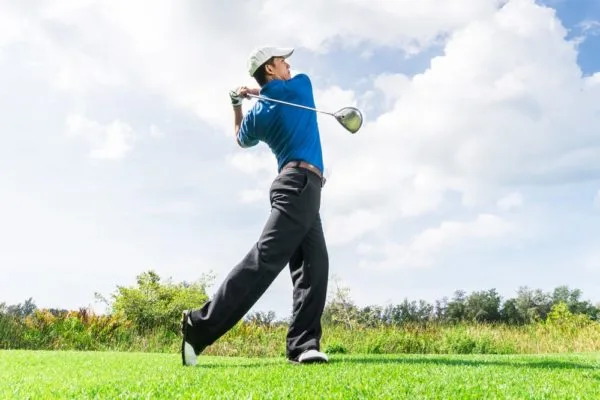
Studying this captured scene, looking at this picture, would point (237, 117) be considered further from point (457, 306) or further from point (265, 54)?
point (457, 306)

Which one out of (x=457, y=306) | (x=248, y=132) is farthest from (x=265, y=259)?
(x=457, y=306)

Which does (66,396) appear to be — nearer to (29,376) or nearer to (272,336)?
(29,376)

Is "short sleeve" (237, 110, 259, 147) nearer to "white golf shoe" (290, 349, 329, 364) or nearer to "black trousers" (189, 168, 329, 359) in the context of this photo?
"black trousers" (189, 168, 329, 359)

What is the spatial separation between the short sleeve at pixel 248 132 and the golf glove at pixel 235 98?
235 millimetres

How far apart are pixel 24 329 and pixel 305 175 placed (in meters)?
9.87

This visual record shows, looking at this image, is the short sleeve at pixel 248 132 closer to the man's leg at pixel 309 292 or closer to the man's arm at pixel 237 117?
the man's arm at pixel 237 117

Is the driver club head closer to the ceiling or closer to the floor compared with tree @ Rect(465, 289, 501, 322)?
closer to the floor

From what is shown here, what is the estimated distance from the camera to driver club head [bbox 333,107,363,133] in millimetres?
5398

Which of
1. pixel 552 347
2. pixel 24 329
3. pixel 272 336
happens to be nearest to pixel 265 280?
pixel 272 336

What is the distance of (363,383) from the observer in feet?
11.7

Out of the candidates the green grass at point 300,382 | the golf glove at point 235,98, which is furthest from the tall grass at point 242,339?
the green grass at point 300,382

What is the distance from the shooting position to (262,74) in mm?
5375

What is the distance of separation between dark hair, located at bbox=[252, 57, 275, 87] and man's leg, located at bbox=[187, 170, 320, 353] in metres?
1.02

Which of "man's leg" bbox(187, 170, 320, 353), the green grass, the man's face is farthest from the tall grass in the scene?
the man's face
